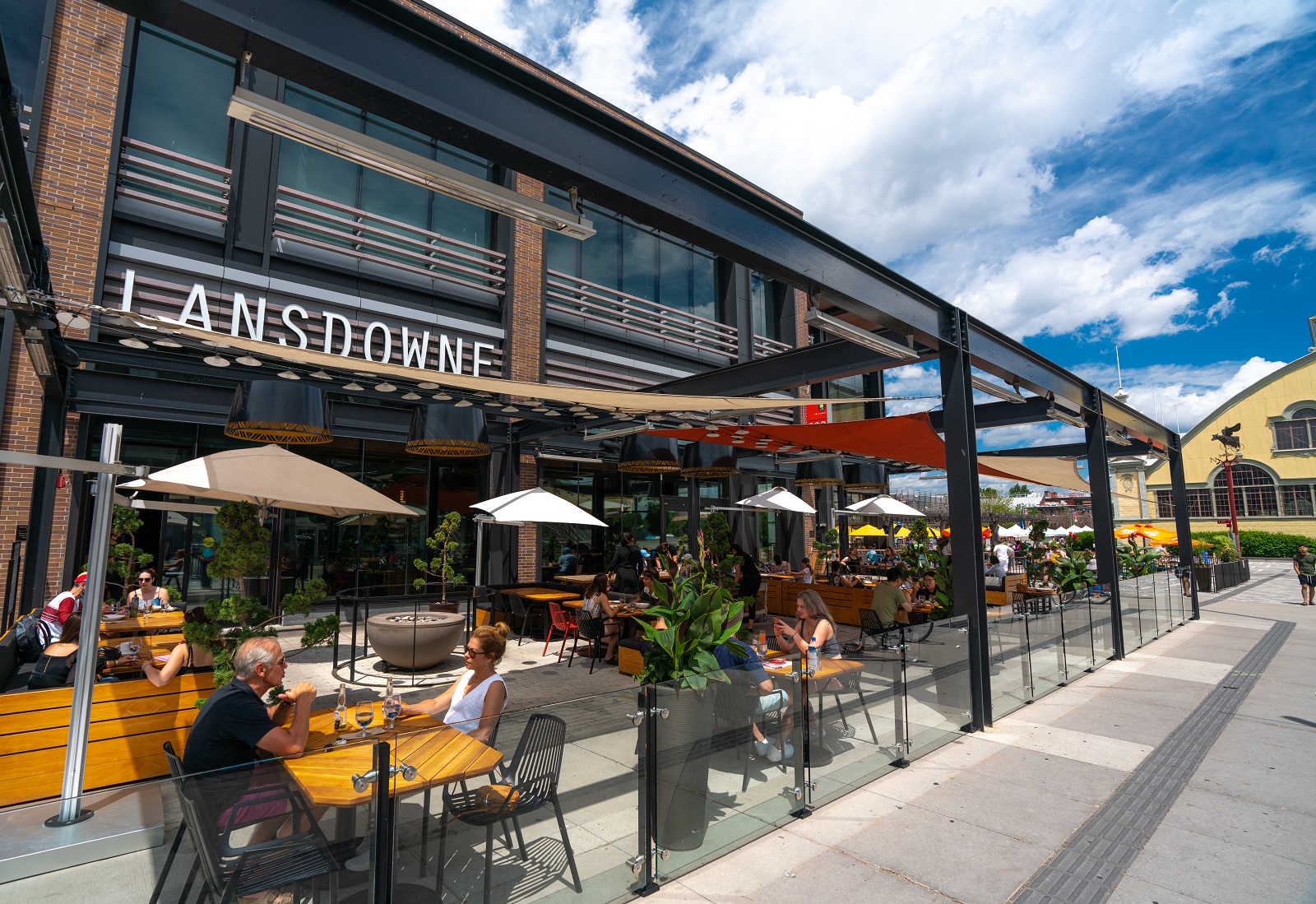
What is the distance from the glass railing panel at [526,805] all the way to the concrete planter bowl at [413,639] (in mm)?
5357

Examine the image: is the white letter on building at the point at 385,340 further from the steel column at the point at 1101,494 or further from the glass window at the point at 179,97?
the steel column at the point at 1101,494

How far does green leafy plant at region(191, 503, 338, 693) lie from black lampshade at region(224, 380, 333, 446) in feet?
8.39

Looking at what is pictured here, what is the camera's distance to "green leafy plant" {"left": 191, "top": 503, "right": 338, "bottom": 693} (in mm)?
4902

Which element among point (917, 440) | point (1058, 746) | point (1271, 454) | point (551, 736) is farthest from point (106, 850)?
point (1271, 454)

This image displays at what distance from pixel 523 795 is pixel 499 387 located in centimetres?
504

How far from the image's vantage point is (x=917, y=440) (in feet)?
30.5

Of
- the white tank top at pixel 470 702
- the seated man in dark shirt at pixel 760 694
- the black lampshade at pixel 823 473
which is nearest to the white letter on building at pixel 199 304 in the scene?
the white tank top at pixel 470 702

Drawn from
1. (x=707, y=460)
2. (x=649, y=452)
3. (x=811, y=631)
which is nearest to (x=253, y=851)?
(x=811, y=631)

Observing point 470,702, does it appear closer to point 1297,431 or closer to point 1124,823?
point 1124,823

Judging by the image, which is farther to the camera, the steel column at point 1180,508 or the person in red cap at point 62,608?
the steel column at point 1180,508

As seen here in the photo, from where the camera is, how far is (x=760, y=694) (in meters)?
4.16

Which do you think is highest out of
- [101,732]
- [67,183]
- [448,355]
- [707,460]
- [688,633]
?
[67,183]

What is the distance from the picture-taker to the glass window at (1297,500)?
40219mm

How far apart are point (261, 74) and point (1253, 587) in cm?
2946
